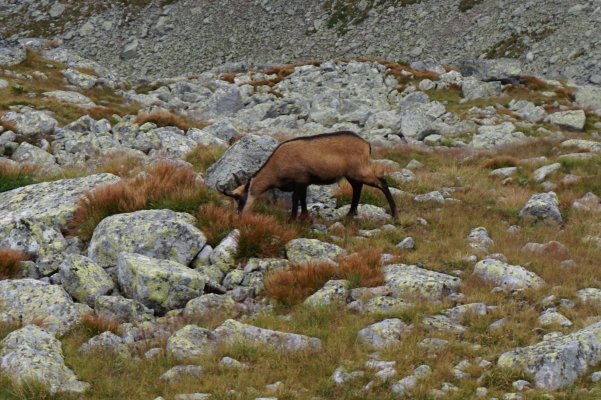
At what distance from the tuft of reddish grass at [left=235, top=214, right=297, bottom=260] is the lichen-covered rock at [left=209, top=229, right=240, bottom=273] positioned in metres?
0.09

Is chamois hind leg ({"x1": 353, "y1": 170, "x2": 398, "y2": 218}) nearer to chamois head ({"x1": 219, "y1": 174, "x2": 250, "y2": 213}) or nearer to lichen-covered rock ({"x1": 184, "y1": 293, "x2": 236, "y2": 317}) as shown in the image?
chamois head ({"x1": 219, "y1": 174, "x2": 250, "y2": 213})

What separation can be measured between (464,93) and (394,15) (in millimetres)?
26616

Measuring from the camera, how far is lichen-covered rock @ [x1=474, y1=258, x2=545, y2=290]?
976 cm

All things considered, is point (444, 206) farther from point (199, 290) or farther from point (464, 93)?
point (464, 93)

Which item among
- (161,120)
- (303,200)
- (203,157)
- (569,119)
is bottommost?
(569,119)

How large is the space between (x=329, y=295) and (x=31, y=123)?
16.2 m

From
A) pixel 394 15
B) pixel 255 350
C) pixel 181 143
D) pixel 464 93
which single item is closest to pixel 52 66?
pixel 181 143

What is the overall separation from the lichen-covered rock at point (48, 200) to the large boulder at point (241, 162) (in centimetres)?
239

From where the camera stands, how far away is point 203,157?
17.5 m

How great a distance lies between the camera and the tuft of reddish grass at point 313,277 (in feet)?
32.0

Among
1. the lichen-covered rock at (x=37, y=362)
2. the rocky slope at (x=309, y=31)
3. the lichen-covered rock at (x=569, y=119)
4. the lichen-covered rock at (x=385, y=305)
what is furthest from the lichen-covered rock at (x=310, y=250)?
the rocky slope at (x=309, y=31)

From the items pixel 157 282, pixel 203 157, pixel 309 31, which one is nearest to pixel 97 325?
pixel 157 282

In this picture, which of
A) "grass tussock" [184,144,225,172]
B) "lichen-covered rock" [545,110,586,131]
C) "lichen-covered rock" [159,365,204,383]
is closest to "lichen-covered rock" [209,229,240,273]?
"lichen-covered rock" [159,365,204,383]

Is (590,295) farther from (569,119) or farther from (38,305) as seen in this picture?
(569,119)
